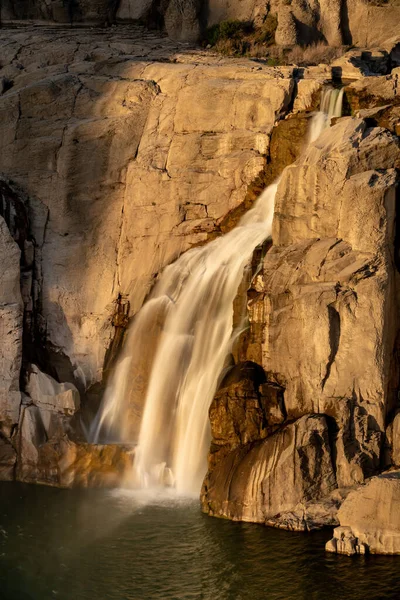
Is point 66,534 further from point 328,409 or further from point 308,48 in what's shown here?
point 308,48

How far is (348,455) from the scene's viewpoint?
21.4 m

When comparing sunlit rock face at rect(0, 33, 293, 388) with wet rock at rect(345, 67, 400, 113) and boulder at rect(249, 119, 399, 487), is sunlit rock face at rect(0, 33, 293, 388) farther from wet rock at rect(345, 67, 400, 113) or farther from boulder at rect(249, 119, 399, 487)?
boulder at rect(249, 119, 399, 487)

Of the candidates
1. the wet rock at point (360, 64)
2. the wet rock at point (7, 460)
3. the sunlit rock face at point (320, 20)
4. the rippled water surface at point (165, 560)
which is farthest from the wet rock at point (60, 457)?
the sunlit rock face at point (320, 20)

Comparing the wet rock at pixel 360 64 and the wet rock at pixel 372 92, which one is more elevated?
the wet rock at pixel 360 64

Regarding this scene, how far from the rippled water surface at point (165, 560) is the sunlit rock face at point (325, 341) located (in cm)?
97

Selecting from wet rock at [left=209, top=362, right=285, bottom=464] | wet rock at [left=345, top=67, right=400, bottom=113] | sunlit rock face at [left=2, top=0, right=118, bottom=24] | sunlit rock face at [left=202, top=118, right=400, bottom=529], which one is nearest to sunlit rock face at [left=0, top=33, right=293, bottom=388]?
wet rock at [left=345, top=67, right=400, bottom=113]

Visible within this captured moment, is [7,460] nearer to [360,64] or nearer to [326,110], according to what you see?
[326,110]

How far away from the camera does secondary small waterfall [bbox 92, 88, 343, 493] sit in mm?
24375

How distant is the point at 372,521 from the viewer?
1966 centimetres

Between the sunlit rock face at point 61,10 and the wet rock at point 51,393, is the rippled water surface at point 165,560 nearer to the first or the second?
the wet rock at point 51,393

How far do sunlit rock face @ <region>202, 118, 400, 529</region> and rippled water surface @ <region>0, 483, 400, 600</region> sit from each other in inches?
38.3

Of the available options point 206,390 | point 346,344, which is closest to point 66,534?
point 206,390

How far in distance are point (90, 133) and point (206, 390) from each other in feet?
28.9

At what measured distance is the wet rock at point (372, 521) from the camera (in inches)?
766
